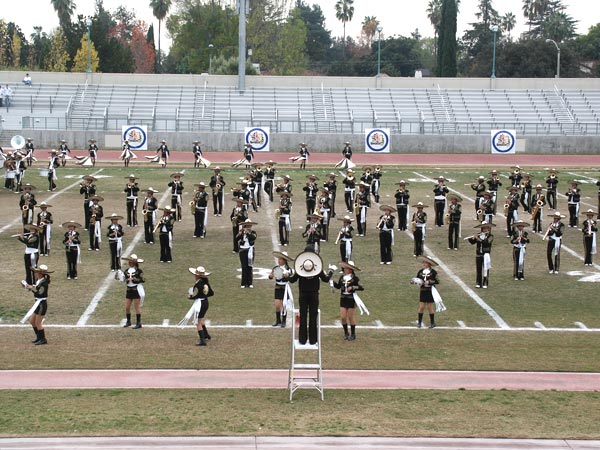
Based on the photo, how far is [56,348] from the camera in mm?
17234

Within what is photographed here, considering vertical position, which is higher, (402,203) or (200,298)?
(402,203)

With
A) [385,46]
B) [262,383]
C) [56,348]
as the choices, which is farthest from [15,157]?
[385,46]

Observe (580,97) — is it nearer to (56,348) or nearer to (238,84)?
(238,84)

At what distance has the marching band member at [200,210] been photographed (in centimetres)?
2822

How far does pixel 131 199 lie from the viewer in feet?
97.2

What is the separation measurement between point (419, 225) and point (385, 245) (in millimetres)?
1065

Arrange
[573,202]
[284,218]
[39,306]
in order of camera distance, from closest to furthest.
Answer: [39,306], [284,218], [573,202]

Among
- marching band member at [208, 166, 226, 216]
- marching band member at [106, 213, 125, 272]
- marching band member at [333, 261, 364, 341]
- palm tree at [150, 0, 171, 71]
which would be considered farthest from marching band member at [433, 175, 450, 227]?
palm tree at [150, 0, 171, 71]

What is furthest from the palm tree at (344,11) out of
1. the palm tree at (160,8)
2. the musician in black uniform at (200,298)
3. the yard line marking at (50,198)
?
the musician in black uniform at (200,298)

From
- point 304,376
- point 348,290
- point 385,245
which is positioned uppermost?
point 348,290

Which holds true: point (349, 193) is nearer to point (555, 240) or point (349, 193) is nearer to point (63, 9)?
point (555, 240)

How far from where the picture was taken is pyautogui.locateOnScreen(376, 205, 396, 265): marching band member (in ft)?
82.0

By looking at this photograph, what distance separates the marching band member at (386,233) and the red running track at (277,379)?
9.17 metres

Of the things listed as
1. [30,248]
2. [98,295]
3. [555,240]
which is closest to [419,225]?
[555,240]
